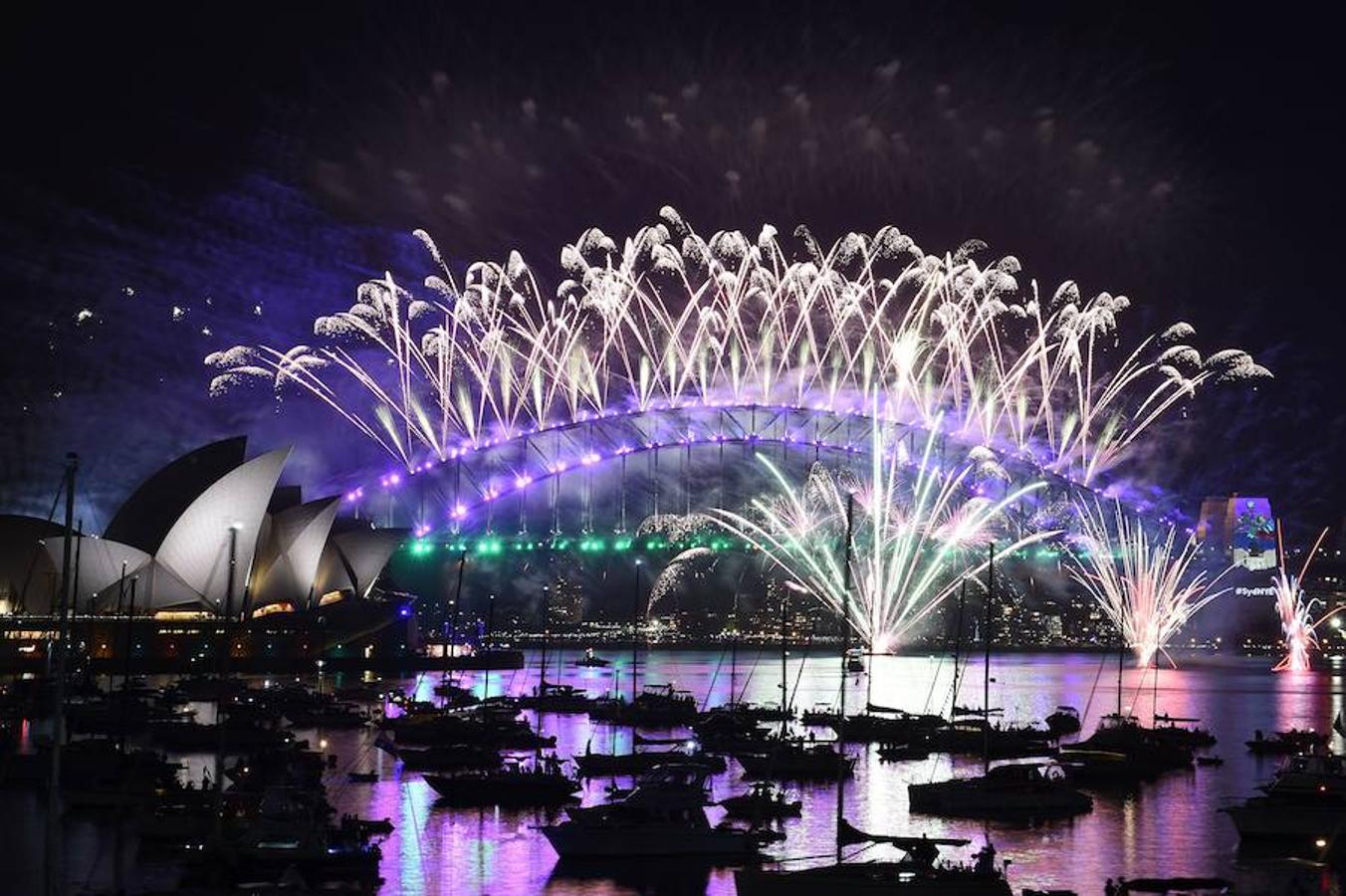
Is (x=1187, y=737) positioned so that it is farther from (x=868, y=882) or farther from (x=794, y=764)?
(x=868, y=882)

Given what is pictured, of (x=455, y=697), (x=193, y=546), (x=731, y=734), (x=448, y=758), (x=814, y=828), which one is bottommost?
(x=814, y=828)

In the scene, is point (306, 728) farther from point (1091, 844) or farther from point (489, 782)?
point (1091, 844)

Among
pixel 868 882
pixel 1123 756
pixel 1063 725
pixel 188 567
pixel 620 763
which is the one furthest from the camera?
pixel 188 567

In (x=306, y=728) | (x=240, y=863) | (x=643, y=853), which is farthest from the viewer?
(x=306, y=728)

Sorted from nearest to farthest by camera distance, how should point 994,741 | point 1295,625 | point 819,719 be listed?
point 994,741 < point 819,719 < point 1295,625

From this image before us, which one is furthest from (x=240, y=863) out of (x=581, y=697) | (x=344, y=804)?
(x=581, y=697)

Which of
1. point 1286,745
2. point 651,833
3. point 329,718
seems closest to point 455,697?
point 329,718
